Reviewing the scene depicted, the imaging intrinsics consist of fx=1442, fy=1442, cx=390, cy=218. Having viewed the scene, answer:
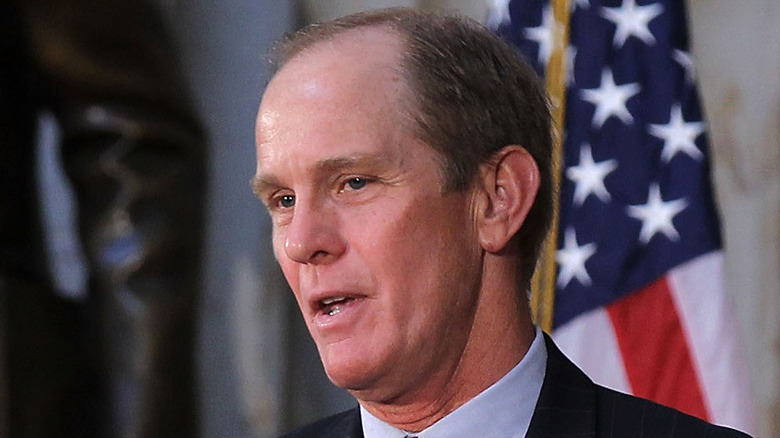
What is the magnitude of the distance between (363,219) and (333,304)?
0.39ft

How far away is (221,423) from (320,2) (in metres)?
1.12

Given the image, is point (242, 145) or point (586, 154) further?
point (242, 145)

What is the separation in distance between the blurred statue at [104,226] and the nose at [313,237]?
125cm

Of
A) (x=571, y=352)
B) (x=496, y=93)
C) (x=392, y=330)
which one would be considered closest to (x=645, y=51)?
(x=571, y=352)

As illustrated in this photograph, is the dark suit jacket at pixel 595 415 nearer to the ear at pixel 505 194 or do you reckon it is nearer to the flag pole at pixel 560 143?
the ear at pixel 505 194

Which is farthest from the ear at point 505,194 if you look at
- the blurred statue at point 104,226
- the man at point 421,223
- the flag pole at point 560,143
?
the blurred statue at point 104,226

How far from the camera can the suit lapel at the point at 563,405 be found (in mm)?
1945

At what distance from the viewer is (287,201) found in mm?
1956

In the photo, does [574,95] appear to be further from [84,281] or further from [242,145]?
[84,281]

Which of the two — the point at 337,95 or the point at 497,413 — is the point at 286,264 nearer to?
the point at 337,95

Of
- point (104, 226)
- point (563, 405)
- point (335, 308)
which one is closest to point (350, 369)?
point (335, 308)

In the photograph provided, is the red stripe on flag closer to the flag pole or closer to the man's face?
the flag pole

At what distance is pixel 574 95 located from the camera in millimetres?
3197

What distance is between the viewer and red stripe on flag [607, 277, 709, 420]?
10.1 ft
